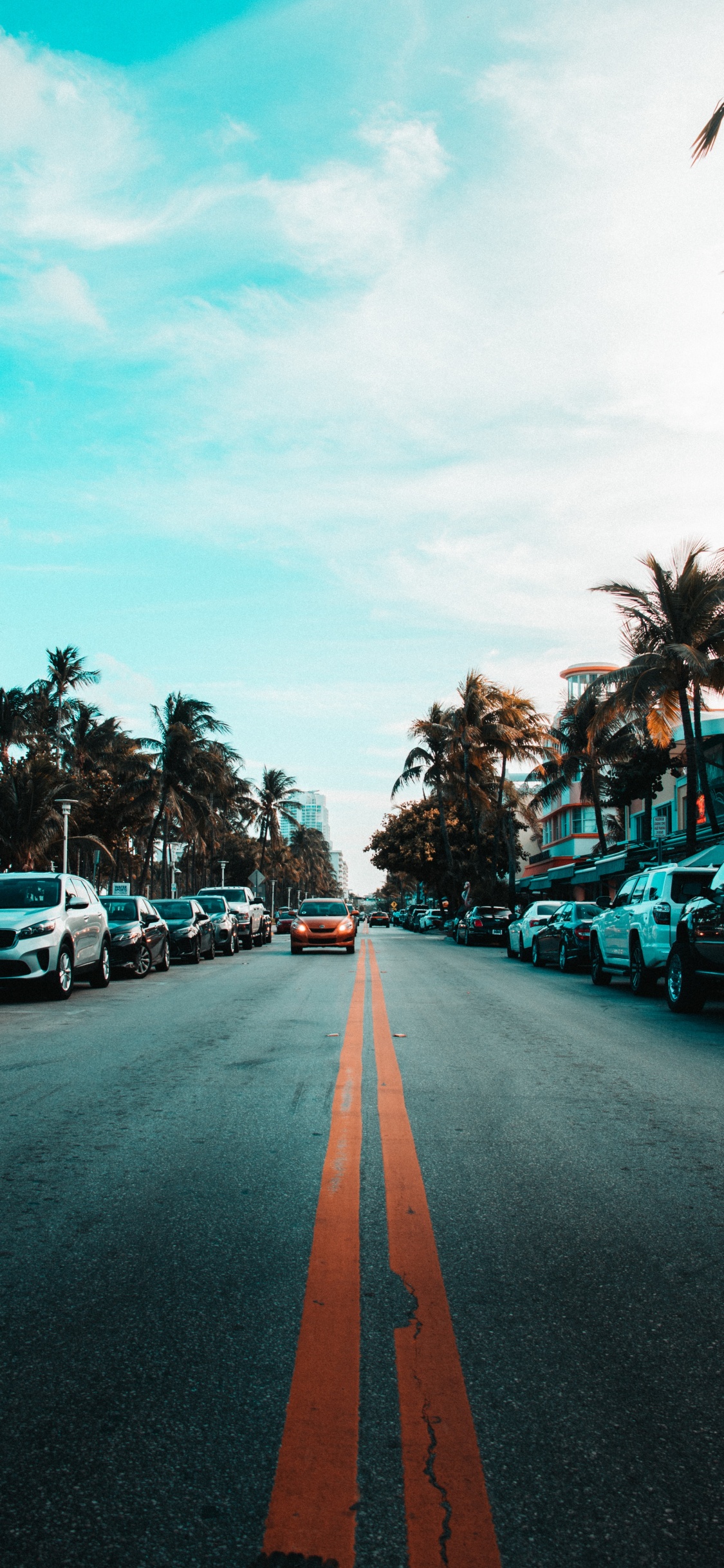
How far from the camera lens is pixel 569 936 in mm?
21609

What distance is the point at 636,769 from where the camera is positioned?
4216 centimetres

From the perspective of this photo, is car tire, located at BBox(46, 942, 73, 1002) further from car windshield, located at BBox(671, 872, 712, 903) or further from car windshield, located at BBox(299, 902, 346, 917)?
car windshield, located at BBox(299, 902, 346, 917)

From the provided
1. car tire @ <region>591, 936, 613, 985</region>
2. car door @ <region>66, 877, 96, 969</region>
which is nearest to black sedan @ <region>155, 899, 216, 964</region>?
car door @ <region>66, 877, 96, 969</region>

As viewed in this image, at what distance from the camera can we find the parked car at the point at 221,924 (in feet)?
88.8

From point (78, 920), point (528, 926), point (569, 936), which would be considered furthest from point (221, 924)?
point (78, 920)

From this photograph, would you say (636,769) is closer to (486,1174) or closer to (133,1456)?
(486,1174)

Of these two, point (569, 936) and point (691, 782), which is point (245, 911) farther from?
point (691, 782)

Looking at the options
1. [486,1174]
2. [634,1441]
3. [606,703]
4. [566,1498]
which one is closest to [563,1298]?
[634,1441]

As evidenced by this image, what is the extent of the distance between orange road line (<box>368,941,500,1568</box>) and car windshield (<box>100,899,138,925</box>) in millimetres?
15369

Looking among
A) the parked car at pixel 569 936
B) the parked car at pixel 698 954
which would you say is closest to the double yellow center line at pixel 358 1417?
the parked car at pixel 698 954

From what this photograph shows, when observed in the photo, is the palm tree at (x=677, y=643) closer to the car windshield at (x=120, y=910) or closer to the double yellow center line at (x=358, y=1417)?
the car windshield at (x=120, y=910)

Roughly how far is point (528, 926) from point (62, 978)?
14.1m

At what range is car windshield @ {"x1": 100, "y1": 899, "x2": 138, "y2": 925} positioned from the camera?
1944 centimetres

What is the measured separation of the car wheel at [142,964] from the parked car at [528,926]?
9.55 meters
